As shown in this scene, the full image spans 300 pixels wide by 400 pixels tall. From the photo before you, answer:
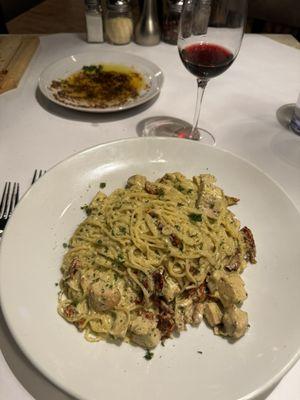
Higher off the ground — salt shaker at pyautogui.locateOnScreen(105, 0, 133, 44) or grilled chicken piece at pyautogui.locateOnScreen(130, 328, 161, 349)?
salt shaker at pyautogui.locateOnScreen(105, 0, 133, 44)

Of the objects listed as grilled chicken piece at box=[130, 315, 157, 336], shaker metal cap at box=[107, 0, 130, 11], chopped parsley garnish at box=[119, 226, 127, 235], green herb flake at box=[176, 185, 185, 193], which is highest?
shaker metal cap at box=[107, 0, 130, 11]

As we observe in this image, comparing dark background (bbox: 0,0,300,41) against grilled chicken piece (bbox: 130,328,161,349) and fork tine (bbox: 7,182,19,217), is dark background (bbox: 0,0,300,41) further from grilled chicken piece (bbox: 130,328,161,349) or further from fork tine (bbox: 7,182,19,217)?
grilled chicken piece (bbox: 130,328,161,349)

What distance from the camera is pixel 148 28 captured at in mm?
2633

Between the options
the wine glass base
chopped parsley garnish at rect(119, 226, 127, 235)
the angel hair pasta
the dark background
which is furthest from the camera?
the dark background

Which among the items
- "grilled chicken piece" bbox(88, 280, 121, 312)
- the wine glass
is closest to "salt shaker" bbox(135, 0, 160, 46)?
the wine glass

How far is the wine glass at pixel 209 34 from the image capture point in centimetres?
157

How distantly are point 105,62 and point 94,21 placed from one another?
45 centimetres

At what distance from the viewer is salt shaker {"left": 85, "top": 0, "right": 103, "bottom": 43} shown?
248 centimetres

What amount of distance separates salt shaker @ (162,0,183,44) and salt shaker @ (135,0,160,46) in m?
0.07

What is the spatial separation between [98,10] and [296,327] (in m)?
2.38

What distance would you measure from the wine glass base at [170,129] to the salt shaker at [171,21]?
0.99 meters

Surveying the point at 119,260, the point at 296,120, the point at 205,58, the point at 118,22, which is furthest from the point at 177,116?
the point at 119,260

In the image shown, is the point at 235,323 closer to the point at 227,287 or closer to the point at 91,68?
the point at 227,287

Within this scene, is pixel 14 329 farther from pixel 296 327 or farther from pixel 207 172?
pixel 207 172
